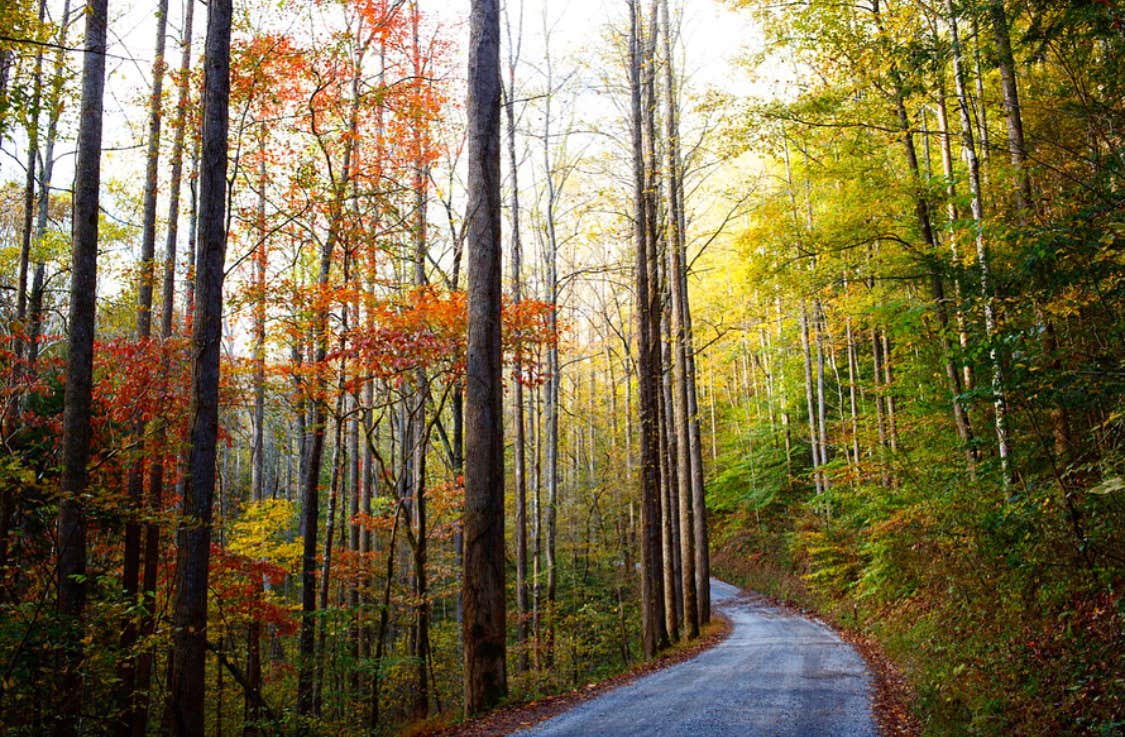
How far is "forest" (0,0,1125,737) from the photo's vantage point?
6180 mm

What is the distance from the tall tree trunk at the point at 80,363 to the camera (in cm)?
727

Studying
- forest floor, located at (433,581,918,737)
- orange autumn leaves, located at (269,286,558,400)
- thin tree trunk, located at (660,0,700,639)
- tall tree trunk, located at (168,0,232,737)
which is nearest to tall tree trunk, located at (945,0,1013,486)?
forest floor, located at (433,581,918,737)

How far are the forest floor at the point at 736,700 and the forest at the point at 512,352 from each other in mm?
470

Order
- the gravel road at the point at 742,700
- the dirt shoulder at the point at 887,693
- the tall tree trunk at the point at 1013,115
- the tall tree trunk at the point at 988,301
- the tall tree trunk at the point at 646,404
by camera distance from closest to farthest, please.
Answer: the gravel road at the point at 742,700
the dirt shoulder at the point at 887,693
the tall tree trunk at the point at 988,301
the tall tree trunk at the point at 1013,115
the tall tree trunk at the point at 646,404

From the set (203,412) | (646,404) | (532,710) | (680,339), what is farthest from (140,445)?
(680,339)

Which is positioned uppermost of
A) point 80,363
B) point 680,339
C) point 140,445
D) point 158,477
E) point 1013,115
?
point 1013,115

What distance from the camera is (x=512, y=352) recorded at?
11898 millimetres

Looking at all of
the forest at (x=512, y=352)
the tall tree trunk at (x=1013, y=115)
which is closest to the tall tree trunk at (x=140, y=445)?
the forest at (x=512, y=352)

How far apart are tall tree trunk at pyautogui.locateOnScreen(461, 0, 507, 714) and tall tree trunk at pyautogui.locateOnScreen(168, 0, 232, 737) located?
2.83 m

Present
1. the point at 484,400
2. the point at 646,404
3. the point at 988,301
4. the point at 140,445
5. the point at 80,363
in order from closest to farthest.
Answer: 1. the point at 988,301
2. the point at 484,400
3. the point at 80,363
4. the point at 140,445
5. the point at 646,404

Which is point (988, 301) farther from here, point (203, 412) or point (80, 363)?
point (80, 363)

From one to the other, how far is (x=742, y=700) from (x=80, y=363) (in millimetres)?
8372

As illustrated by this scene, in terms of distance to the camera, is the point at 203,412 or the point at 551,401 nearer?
the point at 203,412

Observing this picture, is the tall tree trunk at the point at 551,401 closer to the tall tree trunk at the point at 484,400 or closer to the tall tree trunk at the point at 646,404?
the tall tree trunk at the point at 646,404
